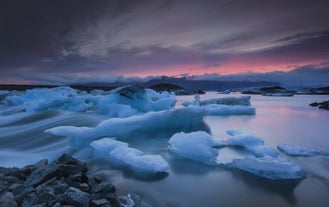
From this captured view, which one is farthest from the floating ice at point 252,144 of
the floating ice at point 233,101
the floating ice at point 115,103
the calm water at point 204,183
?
the floating ice at point 233,101

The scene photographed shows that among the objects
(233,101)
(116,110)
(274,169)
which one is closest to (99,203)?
(274,169)

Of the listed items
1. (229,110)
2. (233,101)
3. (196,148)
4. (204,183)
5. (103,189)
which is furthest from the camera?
(233,101)

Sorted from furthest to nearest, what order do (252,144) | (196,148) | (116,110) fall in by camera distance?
1. (116,110)
2. (252,144)
3. (196,148)

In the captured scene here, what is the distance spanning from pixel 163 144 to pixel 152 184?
2.33m

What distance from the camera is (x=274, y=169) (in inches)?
135

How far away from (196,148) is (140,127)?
226 cm

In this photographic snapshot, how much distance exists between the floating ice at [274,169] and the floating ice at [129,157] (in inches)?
51.3

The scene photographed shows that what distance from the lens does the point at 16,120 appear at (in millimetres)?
9594

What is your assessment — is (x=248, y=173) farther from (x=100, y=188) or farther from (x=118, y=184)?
(x=100, y=188)

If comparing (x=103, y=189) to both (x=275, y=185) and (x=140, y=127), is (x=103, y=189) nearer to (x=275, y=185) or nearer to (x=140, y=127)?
(x=275, y=185)

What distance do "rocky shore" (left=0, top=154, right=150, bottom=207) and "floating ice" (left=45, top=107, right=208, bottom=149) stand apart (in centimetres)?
198

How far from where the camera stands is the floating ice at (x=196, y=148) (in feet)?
14.0

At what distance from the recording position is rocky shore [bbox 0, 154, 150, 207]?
213cm

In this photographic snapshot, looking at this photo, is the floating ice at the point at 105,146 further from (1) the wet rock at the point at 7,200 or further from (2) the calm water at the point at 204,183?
(1) the wet rock at the point at 7,200
